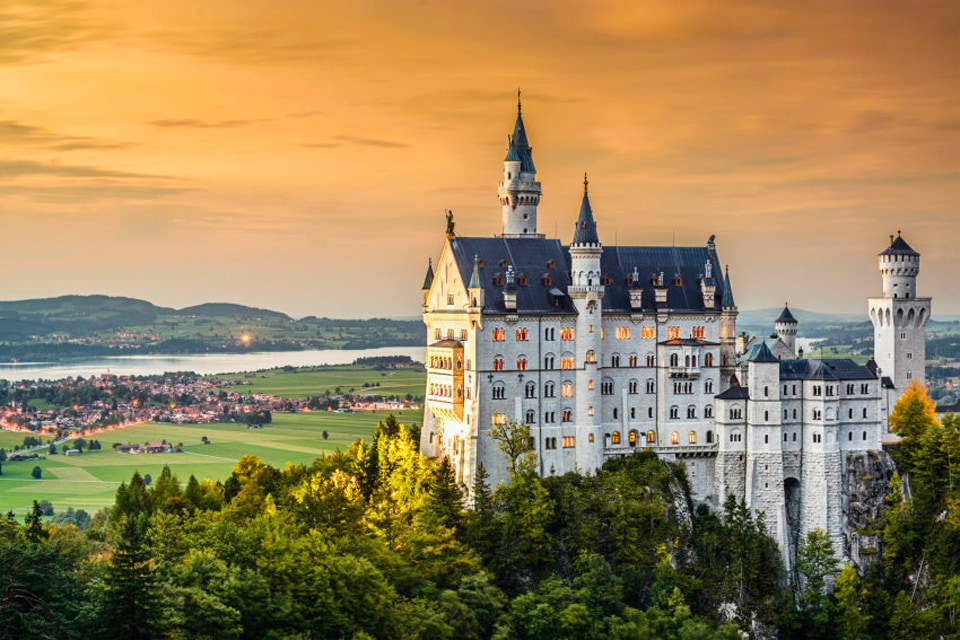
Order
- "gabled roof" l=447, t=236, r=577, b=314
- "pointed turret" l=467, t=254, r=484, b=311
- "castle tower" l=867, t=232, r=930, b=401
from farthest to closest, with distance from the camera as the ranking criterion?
"castle tower" l=867, t=232, r=930, b=401 < "gabled roof" l=447, t=236, r=577, b=314 < "pointed turret" l=467, t=254, r=484, b=311

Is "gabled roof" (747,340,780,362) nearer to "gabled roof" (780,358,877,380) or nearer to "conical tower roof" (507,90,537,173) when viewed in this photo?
"gabled roof" (780,358,877,380)

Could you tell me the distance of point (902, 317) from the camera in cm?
12319

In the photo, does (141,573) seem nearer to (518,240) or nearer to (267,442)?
(518,240)

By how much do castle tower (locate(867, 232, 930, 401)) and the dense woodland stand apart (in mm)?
4479

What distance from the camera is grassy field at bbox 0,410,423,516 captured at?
506ft

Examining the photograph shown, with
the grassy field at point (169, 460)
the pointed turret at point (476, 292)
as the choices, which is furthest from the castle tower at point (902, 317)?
the grassy field at point (169, 460)

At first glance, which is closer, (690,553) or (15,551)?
(15,551)

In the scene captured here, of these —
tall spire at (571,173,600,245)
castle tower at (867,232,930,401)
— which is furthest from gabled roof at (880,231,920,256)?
tall spire at (571,173,600,245)

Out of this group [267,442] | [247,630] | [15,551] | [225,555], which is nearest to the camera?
[15,551]

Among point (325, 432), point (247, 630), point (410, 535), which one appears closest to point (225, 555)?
point (247, 630)

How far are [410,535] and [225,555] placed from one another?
16.2m

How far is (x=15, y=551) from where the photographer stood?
6900 cm

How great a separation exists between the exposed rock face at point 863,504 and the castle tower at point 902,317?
1612cm

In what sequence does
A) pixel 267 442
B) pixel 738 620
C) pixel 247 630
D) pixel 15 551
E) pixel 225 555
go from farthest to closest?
pixel 267 442, pixel 738 620, pixel 225 555, pixel 247 630, pixel 15 551
